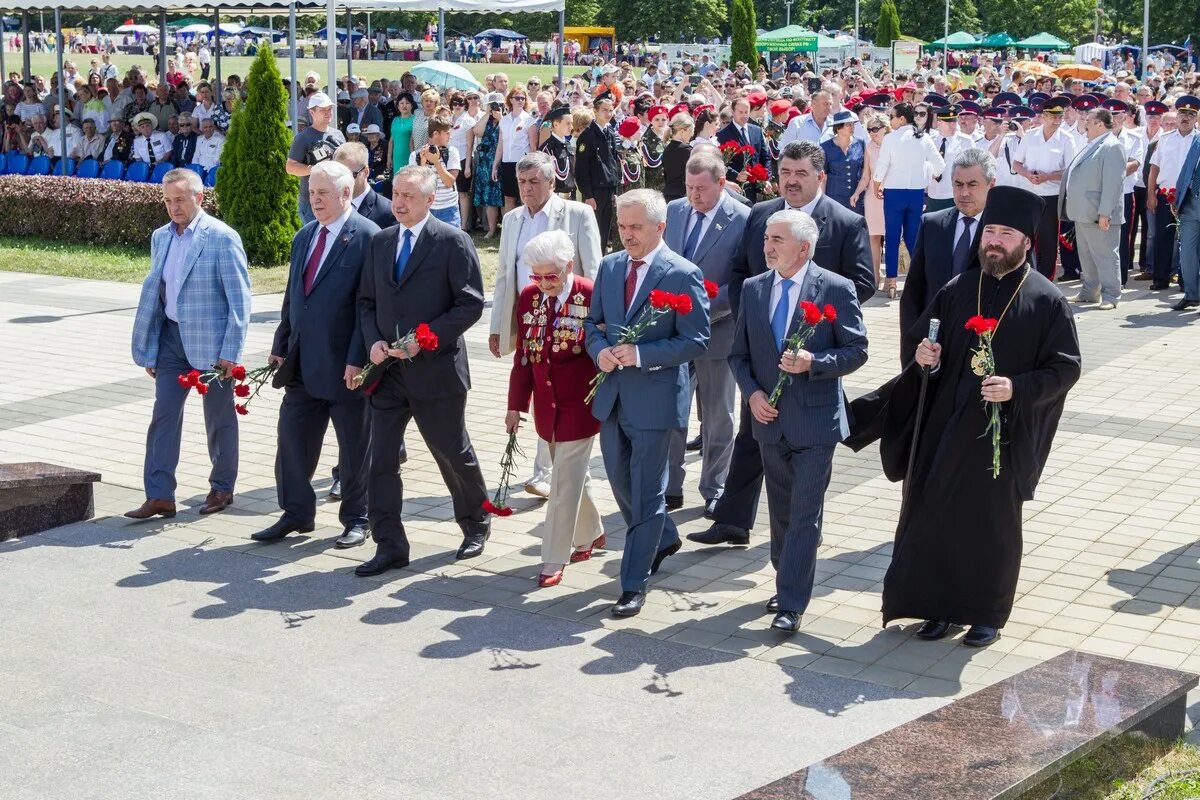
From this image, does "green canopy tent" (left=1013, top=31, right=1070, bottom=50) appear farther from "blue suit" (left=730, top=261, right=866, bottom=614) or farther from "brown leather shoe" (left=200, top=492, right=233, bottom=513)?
"blue suit" (left=730, top=261, right=866, bottom=614)

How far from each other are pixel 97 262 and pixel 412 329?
11962 mm

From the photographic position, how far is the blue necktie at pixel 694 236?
28.6 feet

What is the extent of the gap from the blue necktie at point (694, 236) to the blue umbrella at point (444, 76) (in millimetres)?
16851

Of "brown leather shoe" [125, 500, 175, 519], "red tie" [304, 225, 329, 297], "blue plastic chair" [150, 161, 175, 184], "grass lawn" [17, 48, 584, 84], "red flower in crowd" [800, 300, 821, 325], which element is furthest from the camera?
"grass lawn" [17, 48, 584, 84]

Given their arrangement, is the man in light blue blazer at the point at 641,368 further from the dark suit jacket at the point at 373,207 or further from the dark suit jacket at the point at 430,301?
the dark suit jacket at the point at 373,207

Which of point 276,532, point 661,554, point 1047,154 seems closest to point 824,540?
point 661,554

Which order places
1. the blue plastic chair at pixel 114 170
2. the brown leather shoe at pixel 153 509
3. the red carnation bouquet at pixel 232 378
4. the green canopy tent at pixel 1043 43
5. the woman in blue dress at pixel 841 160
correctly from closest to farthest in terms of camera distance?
the red carnation bouquet at pixel 232 378
the brown leather shoe at pixel 153 509
the woman in blue dress at pixel 841 160
the blue plastic chair at pixel 114 170
the green canopy tent at pixel 1043 43

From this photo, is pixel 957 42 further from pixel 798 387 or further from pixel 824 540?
pixel 798 387

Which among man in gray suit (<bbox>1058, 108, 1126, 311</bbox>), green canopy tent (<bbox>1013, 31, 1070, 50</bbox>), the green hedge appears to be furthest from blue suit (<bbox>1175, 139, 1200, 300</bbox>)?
green canopy tent (<bbox>1013, 31, 1070, 50</bbox>)

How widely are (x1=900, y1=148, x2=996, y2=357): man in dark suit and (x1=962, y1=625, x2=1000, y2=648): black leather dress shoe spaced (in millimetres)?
1532

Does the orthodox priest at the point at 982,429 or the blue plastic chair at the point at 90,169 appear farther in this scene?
the blue plastic chair at the point at 90,169

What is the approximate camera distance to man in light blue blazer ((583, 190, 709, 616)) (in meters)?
7.05

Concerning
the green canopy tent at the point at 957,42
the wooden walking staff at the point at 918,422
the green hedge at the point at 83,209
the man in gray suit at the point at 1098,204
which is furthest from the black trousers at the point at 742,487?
the green canopy tent at the point at 957,42

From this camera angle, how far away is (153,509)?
8.66 meters
